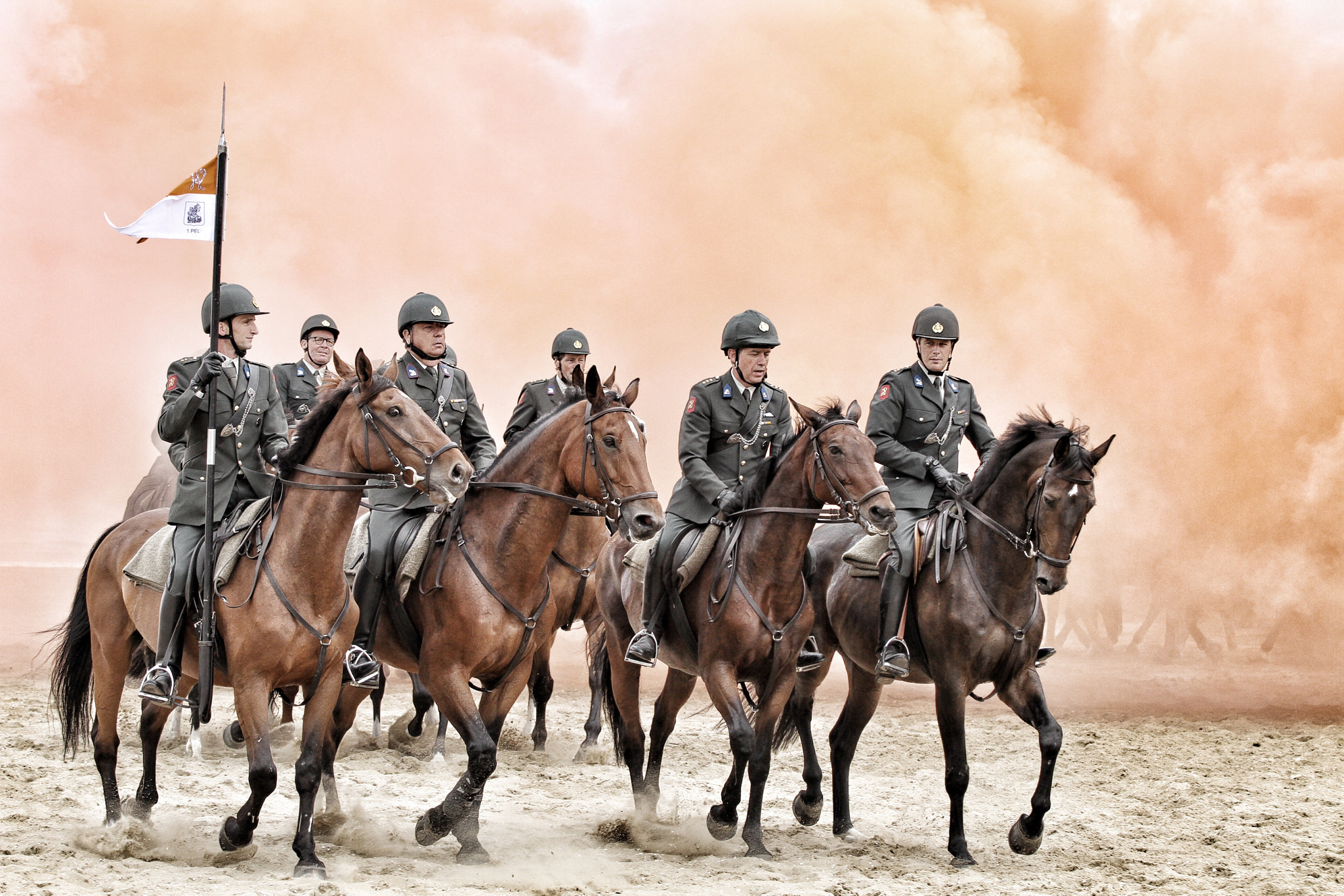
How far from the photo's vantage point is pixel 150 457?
2300 centimetres

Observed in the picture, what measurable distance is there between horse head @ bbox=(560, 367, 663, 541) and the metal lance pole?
198 centimetres

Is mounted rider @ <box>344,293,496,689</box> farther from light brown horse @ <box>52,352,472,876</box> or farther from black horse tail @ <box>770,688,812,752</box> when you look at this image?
black horse tail @ <box>770,688,812,752</box>

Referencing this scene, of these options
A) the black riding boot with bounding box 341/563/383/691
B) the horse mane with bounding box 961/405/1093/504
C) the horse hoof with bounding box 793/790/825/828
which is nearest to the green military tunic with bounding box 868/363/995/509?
the horse mane with bounding box 961/405/1093/504

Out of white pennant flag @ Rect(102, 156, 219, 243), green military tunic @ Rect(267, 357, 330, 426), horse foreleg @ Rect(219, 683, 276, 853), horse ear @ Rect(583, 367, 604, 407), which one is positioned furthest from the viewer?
green military tunic @ Rect(267, 357, 330, 426)

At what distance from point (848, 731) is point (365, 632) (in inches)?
133

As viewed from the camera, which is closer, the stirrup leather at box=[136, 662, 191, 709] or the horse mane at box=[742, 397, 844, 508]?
the stirrup leather at box=[136, 662, 191, 709]

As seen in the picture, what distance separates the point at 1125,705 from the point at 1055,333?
883 cm

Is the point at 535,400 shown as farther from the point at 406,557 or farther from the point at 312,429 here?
the point at 312,429

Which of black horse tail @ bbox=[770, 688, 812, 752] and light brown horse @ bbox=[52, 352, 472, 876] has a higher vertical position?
light brown horse @ bbox=[52, 352, 472, 876]

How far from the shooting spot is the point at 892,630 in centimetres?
780

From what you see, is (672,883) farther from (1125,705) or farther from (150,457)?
(150,457)

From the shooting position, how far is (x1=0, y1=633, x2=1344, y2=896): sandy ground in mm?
6621

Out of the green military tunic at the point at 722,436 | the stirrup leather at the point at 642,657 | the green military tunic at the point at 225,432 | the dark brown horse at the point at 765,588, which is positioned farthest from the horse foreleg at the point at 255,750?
the green military tunic at the point at 722,436

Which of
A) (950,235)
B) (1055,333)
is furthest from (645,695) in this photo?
(950,235)
